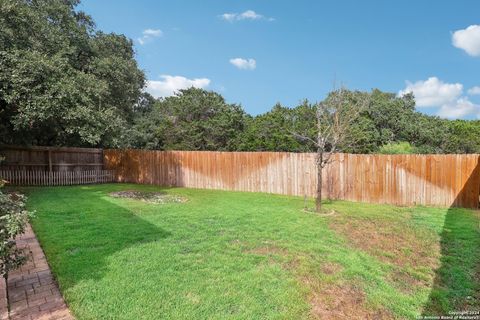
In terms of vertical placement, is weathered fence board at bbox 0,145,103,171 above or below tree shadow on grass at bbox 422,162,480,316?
above

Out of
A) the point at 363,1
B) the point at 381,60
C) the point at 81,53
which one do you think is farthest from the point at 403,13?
the point at 81,53

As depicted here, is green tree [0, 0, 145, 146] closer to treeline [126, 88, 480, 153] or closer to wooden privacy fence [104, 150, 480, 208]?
wooden privacy fence [104, 150, 480, 208]

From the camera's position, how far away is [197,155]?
14016 mm

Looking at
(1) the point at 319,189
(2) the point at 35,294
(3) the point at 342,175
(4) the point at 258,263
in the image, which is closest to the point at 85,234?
(2) the point at 35,294

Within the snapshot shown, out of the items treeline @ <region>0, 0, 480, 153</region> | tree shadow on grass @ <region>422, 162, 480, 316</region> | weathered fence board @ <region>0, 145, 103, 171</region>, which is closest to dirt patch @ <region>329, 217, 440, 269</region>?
tree shadow on grass @ <region>422, 162, 480, 316</region>

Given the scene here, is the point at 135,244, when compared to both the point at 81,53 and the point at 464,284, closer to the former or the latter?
the point at 464,284

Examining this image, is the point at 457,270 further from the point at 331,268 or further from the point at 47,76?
the point at 47,76

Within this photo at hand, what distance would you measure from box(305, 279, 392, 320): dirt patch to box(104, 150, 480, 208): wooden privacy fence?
22.8ft

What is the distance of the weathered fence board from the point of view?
14.0m

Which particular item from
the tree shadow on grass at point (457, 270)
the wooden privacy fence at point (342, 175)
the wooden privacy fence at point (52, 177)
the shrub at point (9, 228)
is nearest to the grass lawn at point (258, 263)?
the tree shadow on grass at point (457, 270)

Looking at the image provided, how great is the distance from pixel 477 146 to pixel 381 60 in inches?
427

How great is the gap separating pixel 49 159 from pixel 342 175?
12.6m

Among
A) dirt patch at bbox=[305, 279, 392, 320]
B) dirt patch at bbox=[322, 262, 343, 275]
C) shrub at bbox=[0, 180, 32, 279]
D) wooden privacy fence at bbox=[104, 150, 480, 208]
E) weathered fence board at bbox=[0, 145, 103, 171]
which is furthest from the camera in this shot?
weathered fence board at bbox=[0, 145, 103, 171]

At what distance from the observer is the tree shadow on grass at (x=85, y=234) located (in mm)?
4137
